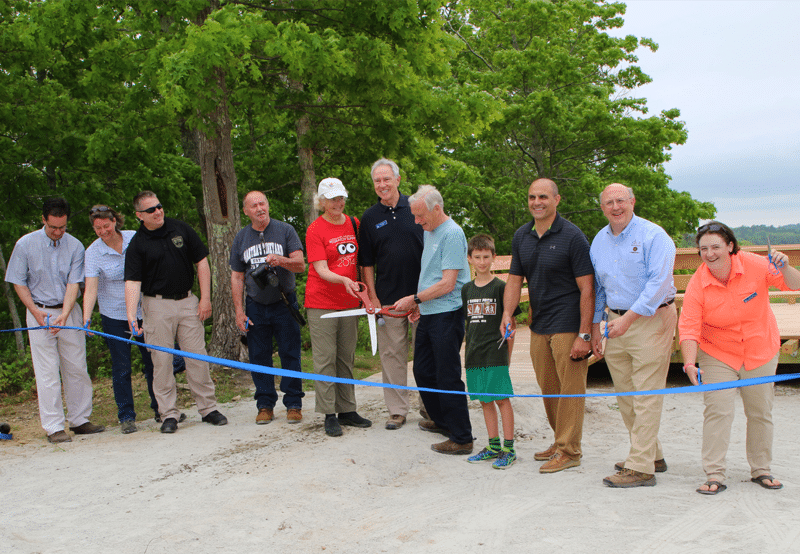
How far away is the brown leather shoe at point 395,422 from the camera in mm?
5730

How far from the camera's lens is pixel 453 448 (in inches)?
203

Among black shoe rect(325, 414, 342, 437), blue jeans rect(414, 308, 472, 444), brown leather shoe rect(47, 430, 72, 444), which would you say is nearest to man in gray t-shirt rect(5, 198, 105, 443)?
brown leather shoe rect(47, 430, 72, 444)

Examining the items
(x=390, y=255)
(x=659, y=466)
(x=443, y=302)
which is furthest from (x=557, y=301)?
(x=390, y=255)

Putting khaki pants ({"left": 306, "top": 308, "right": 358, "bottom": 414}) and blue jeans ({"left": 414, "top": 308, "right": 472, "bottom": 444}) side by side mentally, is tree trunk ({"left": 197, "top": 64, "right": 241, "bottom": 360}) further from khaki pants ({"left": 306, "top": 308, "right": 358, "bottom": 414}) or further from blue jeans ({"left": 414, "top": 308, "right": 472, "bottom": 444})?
blue jeans ({"left": 414, "top": 308, "right": 472, "bottom": 444})

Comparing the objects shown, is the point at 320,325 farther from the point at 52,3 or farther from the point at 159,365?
the point at 52,3

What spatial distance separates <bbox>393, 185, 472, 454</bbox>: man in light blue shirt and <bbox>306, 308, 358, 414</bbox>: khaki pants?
703mm

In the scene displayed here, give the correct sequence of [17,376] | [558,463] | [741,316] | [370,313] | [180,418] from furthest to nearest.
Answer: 1. [17,376]
2. [180,418]
3. [370,313]
4. [558,463]
5. [741,316]

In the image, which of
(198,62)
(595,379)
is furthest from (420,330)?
(595,379)

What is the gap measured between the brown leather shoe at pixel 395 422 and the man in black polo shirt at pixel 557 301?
1.46m

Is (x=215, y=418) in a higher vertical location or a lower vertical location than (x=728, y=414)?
lower

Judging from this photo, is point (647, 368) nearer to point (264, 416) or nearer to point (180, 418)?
point (264, 416)

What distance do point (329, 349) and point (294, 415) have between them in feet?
2.91

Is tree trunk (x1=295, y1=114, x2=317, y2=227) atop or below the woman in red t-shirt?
atop

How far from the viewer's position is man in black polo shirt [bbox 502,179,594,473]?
4.45m
